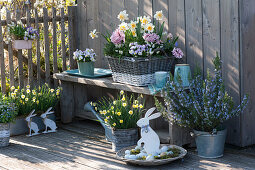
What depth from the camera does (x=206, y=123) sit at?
12.4 feet

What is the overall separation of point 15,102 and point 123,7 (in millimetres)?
1605

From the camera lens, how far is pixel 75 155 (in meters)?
4.11

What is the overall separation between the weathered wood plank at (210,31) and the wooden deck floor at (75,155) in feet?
2.87

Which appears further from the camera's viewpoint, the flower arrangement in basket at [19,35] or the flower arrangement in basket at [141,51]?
the flower arrangement in basket at [19,35]

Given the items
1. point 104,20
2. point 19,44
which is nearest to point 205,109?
point 104,20

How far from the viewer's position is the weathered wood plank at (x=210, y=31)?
405 centimetres

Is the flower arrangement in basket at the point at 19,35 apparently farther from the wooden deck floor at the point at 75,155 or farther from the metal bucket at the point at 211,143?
the metal bucket at the point at 211,143

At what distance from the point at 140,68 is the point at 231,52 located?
0.84 metres

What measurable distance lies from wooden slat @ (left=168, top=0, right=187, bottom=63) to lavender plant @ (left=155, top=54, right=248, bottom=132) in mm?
517

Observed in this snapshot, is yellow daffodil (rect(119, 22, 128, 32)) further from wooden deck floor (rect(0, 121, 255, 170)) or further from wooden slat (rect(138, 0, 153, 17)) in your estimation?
wooden deck floor (rect(0, 121, 255, 170))

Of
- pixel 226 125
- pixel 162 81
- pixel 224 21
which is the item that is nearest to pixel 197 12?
pixel 224 21

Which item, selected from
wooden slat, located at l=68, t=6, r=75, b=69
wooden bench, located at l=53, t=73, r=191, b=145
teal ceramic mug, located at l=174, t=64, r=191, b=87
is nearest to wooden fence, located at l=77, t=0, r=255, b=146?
teal ceramic mug, located at l=174, t=64, r=191, b=87

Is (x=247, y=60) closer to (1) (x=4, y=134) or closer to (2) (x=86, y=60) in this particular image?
(2) (x=86, y=60)

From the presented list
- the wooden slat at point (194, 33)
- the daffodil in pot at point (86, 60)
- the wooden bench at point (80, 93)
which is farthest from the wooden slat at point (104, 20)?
the wooden slat at point (194, 33)
